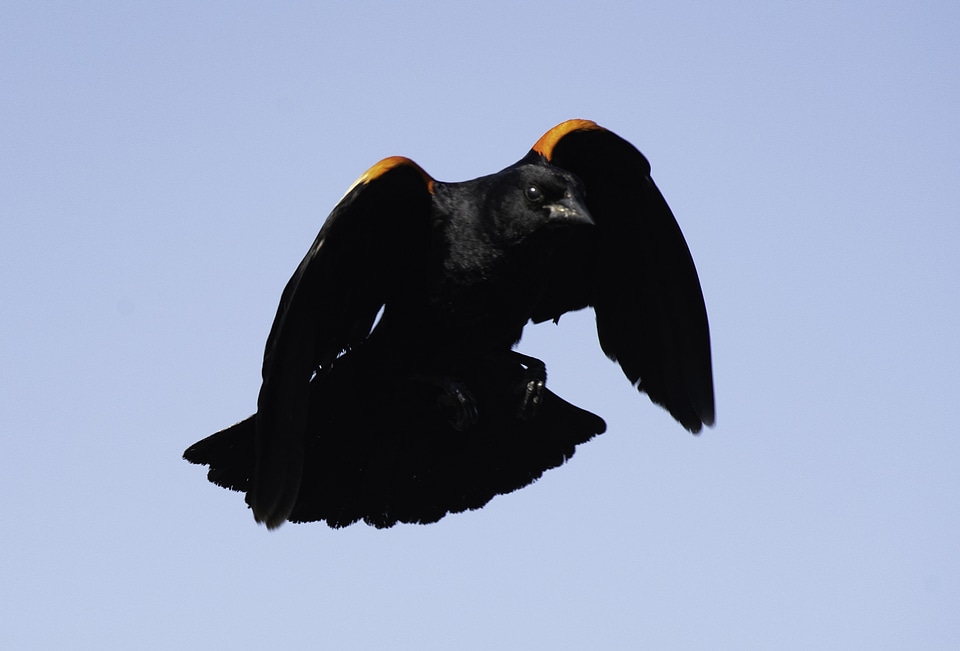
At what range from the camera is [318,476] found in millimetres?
6121

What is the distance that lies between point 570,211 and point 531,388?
0.83 m

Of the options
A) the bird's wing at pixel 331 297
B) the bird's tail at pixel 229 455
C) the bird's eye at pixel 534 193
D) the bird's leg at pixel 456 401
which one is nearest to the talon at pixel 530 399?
the bird's leg at pixel 456 401

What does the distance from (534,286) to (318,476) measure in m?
1.23

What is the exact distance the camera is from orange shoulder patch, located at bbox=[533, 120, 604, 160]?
20.4ft

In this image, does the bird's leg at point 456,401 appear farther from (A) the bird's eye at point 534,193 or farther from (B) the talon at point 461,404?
(A) the bird's eye at point 534,193

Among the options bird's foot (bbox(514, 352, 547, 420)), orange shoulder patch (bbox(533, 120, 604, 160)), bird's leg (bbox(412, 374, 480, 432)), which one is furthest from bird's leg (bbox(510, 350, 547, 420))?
orange shoulder patch (bbox(533, 120, 604, 160))

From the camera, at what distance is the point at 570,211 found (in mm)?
5711

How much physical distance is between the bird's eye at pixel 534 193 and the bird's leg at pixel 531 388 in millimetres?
744

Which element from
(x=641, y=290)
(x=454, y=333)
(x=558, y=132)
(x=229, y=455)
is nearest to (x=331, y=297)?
(x=454, y=333)

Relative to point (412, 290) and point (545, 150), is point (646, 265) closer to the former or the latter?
point (545, 150)

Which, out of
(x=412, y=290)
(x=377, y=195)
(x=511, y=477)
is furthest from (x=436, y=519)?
(x=377, y=195)

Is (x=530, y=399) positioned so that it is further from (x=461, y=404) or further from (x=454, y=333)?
(x=454, y=333)

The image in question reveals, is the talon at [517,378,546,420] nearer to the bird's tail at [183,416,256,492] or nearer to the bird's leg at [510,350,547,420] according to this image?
the bird's leg at [510,350,547,420]

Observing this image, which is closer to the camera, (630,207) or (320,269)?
(320,269)
